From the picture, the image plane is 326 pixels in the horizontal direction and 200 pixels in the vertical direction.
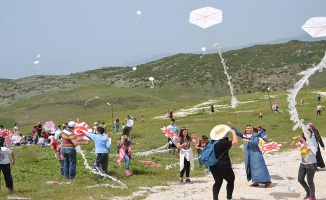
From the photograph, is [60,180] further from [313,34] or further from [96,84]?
[96,84]

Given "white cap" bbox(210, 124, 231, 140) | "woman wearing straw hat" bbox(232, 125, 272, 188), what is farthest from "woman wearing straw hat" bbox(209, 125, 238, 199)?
"woman wearing straw hat" bbox(232, 125, 272, 188)

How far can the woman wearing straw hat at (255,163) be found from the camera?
1686 cm

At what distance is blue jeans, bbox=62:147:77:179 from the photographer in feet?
60.9

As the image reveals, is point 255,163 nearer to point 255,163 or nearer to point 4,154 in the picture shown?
point 255,163

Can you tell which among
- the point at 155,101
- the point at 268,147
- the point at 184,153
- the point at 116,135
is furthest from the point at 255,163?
the point at 155,101

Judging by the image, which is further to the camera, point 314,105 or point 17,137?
point 314,105

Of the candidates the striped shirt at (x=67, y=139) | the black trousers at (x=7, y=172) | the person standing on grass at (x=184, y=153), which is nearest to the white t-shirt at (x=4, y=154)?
the black trousers at (x=7, y=172)

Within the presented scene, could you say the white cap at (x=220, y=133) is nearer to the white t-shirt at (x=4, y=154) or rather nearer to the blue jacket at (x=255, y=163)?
the blue jacket at (x=255, y=163)

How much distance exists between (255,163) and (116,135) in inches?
1232

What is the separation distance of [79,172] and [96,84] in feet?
434

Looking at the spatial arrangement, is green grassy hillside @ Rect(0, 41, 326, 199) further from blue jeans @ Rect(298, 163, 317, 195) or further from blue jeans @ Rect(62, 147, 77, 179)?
blue jeans @ Rect(298, 163, 317, 195)

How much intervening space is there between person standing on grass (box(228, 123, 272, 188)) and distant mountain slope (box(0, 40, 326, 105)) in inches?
4147

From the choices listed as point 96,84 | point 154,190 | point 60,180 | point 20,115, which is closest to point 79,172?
point 60,180

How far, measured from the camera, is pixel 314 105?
62.1 m
